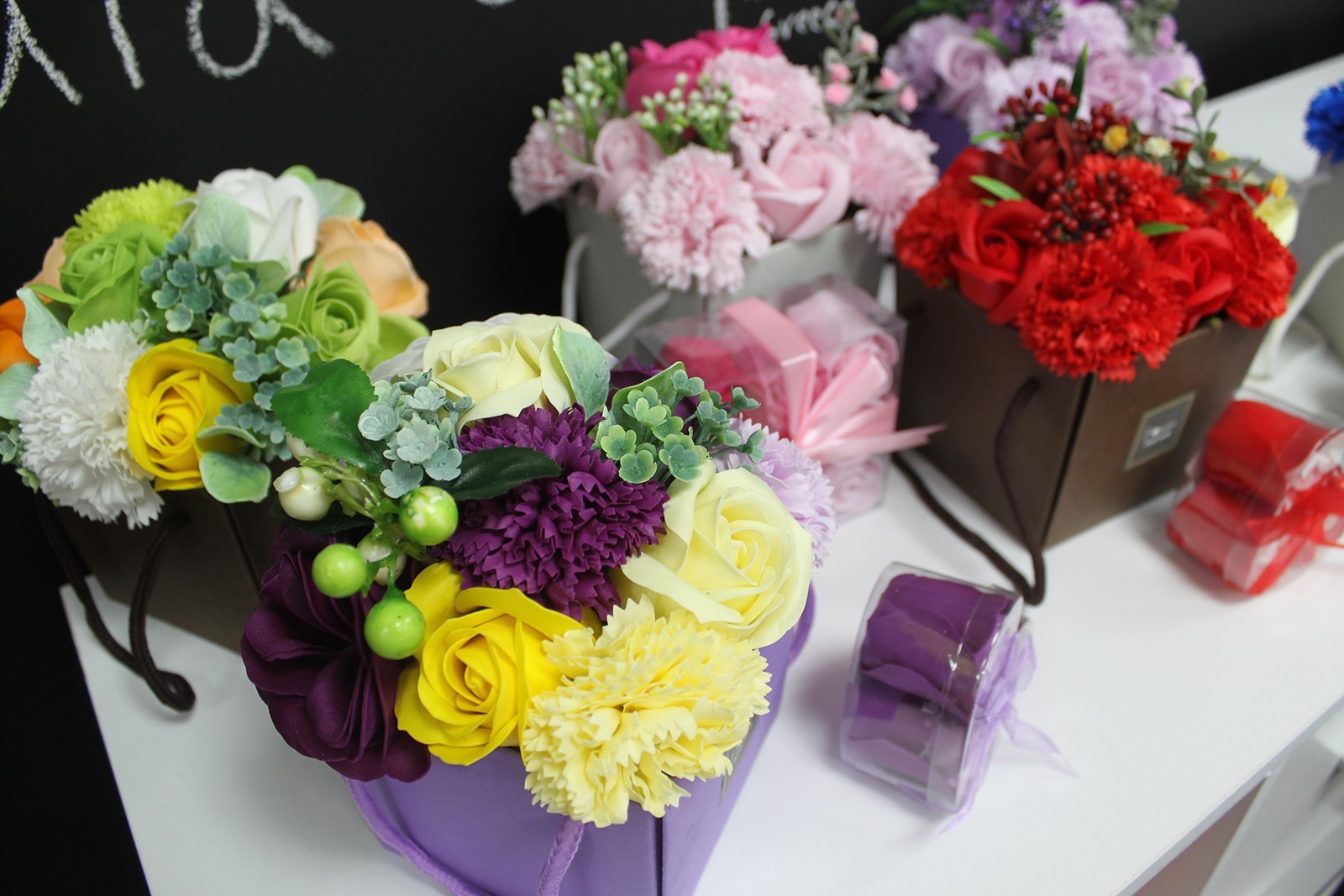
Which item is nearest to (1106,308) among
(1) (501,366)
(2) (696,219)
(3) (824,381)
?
(3) (824,381)

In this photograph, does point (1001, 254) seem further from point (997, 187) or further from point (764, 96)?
point (764, 96)

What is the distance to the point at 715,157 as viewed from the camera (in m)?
0.72

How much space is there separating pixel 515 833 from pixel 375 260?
408mm

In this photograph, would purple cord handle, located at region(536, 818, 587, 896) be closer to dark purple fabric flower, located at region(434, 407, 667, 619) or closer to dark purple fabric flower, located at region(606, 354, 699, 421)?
dark purple fabric flower, located at region(434, 407, 667, 619)

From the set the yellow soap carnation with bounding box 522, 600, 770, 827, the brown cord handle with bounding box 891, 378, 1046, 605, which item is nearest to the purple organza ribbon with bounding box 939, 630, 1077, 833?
the brown cord handle with bounding box 891, 378, 1046, 605

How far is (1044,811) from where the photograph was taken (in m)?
0.58

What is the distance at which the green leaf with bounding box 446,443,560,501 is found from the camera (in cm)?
39

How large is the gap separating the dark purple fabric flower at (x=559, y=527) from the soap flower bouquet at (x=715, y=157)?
34 cm

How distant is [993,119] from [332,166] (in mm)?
680

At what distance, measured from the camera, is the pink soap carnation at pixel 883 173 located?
78cm

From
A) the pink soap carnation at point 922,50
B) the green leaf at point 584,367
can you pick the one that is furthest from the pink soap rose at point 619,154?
the pink soap carnation at point 922,50

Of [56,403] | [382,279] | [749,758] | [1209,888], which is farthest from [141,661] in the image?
[1209,888]

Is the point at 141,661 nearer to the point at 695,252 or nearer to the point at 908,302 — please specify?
the point at 695,252

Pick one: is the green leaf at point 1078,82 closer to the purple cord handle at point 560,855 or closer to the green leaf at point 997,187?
the green leaf at point 997,187
